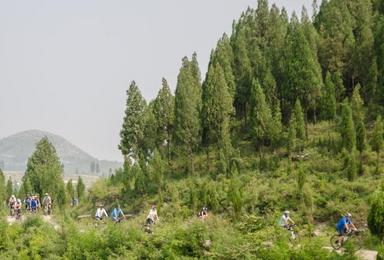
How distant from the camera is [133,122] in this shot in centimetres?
5088

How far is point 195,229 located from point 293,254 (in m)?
4.58

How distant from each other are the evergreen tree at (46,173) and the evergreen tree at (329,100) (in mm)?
26922

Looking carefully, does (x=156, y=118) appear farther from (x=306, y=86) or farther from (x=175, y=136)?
(x=306, y=86)

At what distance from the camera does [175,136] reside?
4459 cm

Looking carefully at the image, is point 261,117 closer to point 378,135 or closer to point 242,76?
point 378,135

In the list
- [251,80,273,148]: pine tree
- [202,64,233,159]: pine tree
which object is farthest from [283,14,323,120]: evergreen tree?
[202,64,233,159]: pine tree

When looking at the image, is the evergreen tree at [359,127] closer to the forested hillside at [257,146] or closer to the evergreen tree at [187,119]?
the forested hillside at [257,146]

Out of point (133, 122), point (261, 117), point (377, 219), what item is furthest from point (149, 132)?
point (377, 219)

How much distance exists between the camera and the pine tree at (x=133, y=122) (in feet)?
167

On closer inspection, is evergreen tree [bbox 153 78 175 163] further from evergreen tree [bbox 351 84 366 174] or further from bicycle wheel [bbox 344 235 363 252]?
bicycle wheel [bbox 344 235 363 252]

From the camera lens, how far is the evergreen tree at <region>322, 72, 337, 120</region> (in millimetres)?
41766

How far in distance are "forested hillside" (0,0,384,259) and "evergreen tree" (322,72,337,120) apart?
113 mm

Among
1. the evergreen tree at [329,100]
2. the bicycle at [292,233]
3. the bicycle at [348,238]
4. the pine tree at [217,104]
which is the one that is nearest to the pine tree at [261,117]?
the pine tree at [217,104]

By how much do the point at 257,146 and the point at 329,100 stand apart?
687cm
